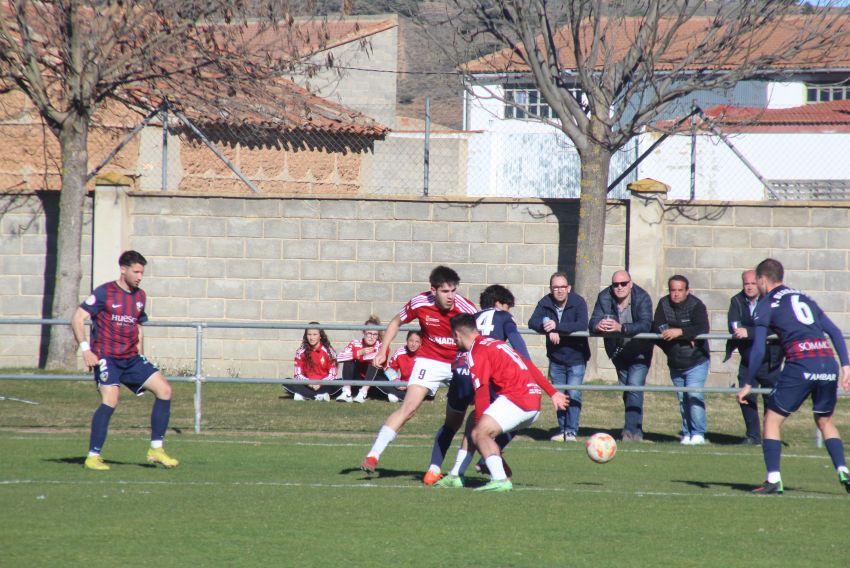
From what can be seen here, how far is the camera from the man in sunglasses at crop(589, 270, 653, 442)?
13312mm

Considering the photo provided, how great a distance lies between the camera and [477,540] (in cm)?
736

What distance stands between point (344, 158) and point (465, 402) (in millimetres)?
16135

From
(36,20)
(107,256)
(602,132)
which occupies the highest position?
(36,20)

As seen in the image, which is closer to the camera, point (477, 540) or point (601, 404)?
point (477, 540)

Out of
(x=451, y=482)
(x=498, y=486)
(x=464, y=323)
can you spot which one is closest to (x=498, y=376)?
(x=464, y=323)

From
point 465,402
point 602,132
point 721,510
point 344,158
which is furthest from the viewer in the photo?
point 344,158

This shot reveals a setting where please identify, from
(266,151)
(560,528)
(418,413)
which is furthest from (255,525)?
(266,151)

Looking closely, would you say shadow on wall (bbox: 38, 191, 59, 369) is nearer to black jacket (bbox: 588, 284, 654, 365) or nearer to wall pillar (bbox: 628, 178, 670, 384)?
wall pillar (bbox: 628, 178, 670, 384)

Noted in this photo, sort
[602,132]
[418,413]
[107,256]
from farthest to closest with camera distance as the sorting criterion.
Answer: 1. [107,256]
2. [602,132]
3. [418,413]

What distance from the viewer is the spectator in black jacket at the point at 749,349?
42.6 feet

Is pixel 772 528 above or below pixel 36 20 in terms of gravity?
below

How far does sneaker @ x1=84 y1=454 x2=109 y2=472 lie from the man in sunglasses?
566 centimetres

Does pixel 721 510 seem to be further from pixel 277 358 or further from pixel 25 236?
pixel 25 236

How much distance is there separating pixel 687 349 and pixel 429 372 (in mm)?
4219
